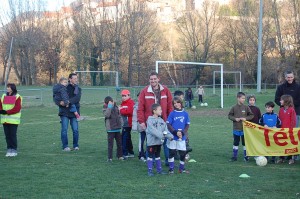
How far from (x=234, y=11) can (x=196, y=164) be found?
58.8m

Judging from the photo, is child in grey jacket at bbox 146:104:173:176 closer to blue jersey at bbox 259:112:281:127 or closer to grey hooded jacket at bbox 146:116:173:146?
grey hooded jacket at bbox 146:116:173:146

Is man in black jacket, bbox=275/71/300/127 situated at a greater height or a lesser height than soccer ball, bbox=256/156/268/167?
greater

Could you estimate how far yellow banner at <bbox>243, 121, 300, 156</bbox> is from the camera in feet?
32.0

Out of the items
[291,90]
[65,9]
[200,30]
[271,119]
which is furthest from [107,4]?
[271,119]

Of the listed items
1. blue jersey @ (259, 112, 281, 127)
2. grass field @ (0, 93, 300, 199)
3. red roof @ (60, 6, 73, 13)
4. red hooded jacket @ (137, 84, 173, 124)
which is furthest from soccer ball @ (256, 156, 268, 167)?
red roof @ (60, 6, 73, 13)

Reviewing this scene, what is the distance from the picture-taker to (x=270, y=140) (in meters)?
9.96

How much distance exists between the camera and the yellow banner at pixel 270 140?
975cm

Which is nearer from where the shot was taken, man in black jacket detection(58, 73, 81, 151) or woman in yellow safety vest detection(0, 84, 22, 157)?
woman in yellow safety vest detection(0, 84, 22, 157)

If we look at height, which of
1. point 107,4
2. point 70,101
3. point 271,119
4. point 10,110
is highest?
point 107,4

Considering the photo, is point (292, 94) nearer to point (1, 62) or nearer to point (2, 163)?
point (2, 163)

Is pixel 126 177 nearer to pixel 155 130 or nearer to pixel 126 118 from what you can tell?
pixel 155 130

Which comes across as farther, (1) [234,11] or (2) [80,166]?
(1) [234,11]

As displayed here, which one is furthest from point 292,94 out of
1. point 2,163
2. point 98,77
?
point 98,77

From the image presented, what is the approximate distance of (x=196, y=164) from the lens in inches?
385
